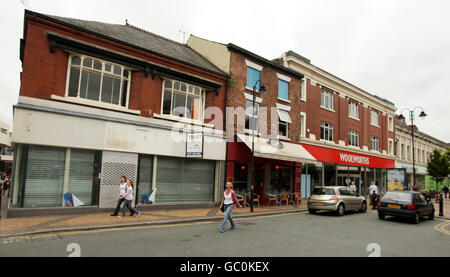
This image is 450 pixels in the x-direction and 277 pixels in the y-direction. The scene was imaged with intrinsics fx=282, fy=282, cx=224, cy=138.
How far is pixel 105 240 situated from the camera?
741cm

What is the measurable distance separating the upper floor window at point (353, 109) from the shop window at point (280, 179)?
12784 mm

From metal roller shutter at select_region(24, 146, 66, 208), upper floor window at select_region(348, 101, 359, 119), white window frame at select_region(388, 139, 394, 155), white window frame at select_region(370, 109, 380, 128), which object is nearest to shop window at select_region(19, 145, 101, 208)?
metal roller shutter at select_region(24, 146, 66, 208)

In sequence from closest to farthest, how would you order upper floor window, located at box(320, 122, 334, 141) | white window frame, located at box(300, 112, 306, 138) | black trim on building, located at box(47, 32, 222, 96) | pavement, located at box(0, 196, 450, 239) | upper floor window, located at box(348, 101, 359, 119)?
pavement, located at box(0, 196, 450, 239), black trim on building, located at box(47, 32, 222, 96), white window frame, located at box(300, 112, 306, 138), upper floor window, located at box(320, 122, 334, 141), upper floor window, located at box(348, 101, 359, 119)

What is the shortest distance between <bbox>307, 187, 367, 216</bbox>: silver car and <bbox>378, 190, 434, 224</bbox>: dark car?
184cm

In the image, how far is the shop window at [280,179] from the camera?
64.0 feet

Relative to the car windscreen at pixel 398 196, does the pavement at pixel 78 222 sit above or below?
below

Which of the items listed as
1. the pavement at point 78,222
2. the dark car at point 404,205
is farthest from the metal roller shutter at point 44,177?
the dark car at point 404,205

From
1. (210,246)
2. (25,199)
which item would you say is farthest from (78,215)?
(210,246)

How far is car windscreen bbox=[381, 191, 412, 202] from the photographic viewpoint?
500 inches

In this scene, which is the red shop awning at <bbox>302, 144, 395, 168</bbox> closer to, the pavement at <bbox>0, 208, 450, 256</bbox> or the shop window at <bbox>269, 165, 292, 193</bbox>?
the shop window at <bbox>269, 165, 292, 193</bbox>

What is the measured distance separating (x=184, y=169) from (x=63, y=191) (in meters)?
5.73

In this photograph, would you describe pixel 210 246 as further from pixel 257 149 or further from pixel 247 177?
pixel 247 177

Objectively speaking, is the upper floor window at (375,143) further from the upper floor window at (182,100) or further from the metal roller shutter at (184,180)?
the upper floor window at (182,100)

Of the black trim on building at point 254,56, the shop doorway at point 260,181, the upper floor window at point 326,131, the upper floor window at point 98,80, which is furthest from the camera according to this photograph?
the upper floor window at point 326,131
